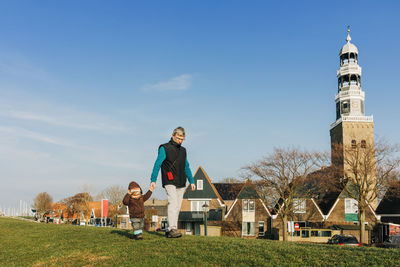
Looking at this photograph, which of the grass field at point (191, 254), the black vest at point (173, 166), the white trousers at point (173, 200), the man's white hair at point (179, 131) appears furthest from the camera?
the man's white hair at point (179, 131)

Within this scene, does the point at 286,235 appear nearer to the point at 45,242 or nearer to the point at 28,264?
the point at 45,242

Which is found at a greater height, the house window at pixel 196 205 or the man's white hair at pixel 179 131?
the man's white hair at pixel 179 131

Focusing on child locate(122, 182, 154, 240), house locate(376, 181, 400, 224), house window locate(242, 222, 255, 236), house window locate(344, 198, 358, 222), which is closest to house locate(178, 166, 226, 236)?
house window locate(242, 222, 255, 236)

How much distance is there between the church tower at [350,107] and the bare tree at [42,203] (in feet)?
250

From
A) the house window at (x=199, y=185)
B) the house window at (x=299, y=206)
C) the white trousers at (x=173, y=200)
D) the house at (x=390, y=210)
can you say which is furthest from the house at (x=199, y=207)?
the white trousers at (x=173, y=200)

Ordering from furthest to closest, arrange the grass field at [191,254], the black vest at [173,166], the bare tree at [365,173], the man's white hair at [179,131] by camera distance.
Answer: the bare tree at [365,173] < the man's white hair at [179,131] < the black vest at [173,166] < the grass field at [191,254]

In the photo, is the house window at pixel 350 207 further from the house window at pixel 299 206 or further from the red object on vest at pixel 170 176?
the red object on vest at pixel 170 176

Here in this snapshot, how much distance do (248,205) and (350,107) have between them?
1093 inches

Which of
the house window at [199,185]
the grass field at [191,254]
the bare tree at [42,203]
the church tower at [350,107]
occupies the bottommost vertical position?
the bare tree at [42,203]

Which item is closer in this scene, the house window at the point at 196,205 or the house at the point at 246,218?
the house at the point at 246,218

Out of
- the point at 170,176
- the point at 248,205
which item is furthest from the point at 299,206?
the point at 170,176

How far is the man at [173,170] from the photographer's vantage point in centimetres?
1038

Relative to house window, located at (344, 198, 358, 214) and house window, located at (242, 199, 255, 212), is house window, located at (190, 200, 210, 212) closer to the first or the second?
house window, located at (242, 199, 255, 212)

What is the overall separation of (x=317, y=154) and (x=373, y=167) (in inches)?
251
